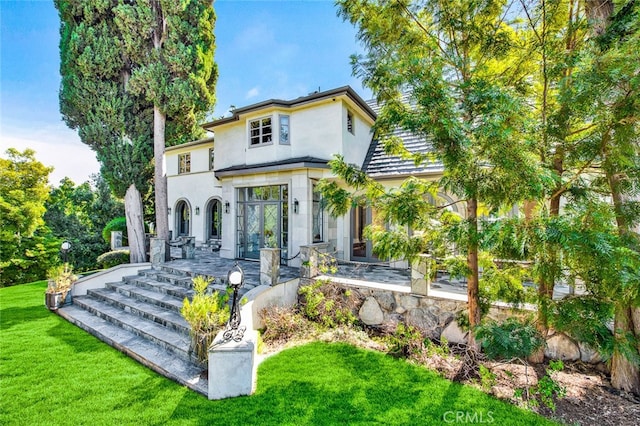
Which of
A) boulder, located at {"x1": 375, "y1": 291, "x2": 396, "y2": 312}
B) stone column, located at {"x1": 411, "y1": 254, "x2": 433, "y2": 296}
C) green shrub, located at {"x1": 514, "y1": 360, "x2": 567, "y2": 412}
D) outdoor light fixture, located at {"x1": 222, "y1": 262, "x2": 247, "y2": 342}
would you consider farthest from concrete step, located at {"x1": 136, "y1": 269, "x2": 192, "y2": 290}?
green shrub, located at {"x1": 514, "y1": 360, "x2": 567, "y2": 412}

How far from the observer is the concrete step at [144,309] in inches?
241

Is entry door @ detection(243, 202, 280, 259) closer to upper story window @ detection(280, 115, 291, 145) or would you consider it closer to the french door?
the french door

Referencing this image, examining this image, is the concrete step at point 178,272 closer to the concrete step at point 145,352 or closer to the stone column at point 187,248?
the stone column at point 187,248

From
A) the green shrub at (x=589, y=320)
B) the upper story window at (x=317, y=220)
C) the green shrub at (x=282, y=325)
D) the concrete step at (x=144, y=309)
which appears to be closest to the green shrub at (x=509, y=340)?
the green shrub at (x=589, y=320)

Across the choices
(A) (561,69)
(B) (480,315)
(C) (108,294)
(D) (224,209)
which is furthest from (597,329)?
(D) (224,209)

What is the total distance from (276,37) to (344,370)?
1263 cm

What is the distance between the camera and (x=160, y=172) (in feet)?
36.8

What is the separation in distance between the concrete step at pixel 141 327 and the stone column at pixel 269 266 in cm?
221

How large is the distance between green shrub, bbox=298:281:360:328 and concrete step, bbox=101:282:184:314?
340 centimetres

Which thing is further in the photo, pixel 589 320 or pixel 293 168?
pixel 293 168

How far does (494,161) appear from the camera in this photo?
3.76 m

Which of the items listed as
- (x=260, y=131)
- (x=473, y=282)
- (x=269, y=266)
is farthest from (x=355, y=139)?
(x=473, y=282)

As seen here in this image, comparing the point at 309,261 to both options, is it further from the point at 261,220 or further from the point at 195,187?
the point at 195,187

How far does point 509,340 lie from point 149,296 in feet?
28.4
